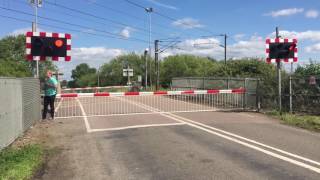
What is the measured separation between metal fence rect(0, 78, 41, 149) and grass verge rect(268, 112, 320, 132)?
8.21 meters

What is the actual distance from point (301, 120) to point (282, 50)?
4.01 metres

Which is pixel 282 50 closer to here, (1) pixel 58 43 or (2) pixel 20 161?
(1) pixel 58 43

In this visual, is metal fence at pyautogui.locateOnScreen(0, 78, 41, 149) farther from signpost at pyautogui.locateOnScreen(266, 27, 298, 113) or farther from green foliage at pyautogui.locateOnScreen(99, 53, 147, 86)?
green foliage at pyautogui.locateOnScreen(99, 53, 147, 86)

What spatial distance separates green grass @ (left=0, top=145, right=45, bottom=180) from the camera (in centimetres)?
743

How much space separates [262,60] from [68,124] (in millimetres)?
20945

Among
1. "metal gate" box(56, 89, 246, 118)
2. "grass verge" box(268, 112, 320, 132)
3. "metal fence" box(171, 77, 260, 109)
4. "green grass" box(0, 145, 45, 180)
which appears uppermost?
"metal fence" box(171, 77, 260, 109)

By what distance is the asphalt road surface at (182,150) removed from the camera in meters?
7.61

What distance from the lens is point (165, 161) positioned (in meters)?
8.51

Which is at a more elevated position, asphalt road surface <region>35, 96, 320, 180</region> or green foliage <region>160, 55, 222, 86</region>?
green foliage <region>160, 55, 222, 86</region>

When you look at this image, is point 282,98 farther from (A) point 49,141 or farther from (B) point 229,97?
(A) point 49,141

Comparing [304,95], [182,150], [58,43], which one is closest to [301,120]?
[304,95]

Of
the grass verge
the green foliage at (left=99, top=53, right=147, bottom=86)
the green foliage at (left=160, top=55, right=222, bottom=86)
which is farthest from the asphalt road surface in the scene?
the green foliage at (left=99, top=53, right=147, bottom=86)

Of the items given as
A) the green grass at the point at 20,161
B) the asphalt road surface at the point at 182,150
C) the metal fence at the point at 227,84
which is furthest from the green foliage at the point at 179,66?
the green grass at the point at 20,161

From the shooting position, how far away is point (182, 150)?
967 cm
